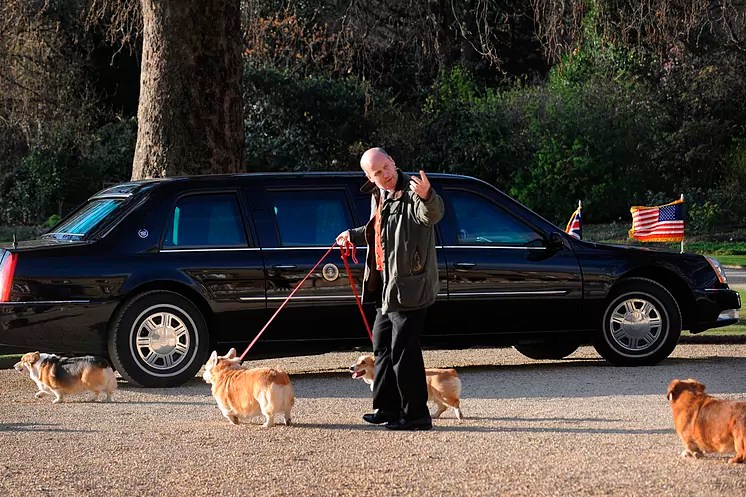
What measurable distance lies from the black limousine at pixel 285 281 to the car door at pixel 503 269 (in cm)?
1

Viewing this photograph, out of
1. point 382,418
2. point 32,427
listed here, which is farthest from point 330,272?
point 32,427

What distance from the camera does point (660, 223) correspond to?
24.0 metres

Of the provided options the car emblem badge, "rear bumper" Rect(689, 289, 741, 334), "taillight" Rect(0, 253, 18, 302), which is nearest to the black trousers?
the car emblem badge

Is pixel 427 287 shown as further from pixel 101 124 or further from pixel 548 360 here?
pixel 101 124

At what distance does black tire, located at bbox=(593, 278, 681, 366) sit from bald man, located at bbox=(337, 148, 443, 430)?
367 centimetres

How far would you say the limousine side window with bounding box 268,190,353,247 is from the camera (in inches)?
452

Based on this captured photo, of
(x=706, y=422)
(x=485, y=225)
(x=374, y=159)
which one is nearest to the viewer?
(x=706, y=422)

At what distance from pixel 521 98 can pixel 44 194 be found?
12.5 metres

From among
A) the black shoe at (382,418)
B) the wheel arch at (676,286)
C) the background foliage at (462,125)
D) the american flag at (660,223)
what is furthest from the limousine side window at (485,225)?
the background foliage at (462,125)

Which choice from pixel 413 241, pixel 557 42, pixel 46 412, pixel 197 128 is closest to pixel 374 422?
pixel 413 241

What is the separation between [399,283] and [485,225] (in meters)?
3.45

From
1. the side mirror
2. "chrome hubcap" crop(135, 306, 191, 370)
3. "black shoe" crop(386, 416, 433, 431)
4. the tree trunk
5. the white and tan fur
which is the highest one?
the tree trunk

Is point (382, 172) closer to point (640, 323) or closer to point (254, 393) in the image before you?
point (254, 393)

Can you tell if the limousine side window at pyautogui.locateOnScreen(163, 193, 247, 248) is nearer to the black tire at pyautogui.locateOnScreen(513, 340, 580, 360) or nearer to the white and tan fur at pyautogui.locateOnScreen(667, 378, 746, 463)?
the black tire at pyautogui.locateOnScreen(513, 340, 580, 360)
